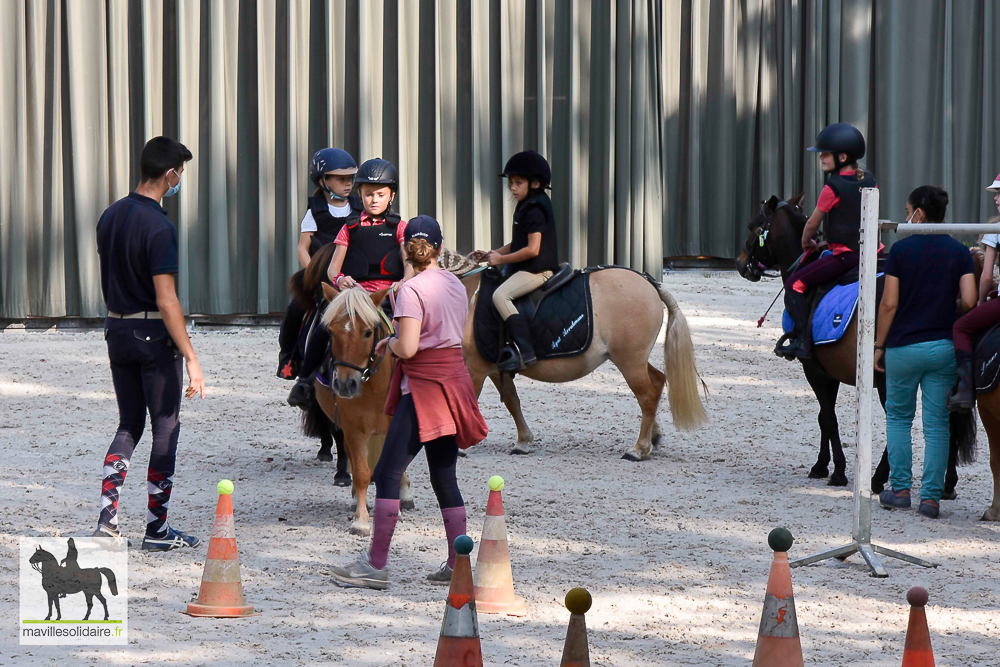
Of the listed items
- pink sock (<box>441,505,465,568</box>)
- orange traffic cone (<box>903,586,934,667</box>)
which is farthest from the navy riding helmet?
orange traffic cone (<box>903,586,934,667</box>)

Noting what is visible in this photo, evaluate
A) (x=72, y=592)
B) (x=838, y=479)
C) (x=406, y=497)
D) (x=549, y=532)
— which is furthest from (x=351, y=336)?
(x=838, y=479)

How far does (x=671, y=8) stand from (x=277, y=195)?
238 inches

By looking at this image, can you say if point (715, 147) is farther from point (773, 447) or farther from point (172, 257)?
point (172, 257)

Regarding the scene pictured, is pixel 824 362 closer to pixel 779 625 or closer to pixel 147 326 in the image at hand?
pixel 779 625

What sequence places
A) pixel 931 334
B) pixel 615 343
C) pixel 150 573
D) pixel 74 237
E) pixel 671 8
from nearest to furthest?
pixel 150 573 → pixel 931 334 → pixel 615 343 → pixel 74 237 → pixel 671 8

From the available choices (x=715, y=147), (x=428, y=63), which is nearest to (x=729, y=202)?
(x=715, y=147)

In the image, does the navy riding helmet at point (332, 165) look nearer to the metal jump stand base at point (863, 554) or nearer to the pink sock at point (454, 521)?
the pink sock at point (454, 521)

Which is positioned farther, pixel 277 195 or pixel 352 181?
pixel 277 195

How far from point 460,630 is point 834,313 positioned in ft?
14.0

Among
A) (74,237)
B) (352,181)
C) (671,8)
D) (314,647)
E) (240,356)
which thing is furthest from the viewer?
(671,8)

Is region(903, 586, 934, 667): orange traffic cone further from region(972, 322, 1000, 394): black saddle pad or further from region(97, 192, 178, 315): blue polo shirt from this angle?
region(97, 192, 178, 315): blue polo shirt

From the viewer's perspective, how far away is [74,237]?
13.9m

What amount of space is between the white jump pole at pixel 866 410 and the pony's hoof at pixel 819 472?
2.04 meters

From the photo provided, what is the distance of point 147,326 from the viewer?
5.53 meters
